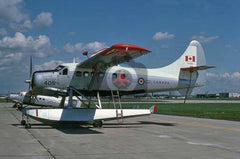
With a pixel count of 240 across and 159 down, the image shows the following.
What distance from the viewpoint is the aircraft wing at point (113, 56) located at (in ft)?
34.2

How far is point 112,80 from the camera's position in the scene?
14.1m

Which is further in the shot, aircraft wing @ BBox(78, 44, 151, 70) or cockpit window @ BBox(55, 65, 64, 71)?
cockpit window @ BBox(55, 65, 64, 71)

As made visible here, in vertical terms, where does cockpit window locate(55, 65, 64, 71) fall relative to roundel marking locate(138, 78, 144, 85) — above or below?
above

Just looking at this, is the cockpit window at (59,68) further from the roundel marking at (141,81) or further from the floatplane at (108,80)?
the roundel marking at (141,81)

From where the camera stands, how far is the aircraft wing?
10.4m

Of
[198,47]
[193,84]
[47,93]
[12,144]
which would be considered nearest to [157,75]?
[193,84]

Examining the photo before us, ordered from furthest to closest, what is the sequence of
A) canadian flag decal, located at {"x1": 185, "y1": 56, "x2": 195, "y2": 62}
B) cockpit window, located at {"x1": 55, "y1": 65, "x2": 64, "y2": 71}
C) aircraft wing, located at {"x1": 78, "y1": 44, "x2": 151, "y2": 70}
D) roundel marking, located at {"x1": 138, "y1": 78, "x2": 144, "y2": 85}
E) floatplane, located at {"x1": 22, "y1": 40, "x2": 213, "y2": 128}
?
canadian flag decal, located at {"x1": 185, "y1": 56, "x2": 195, "y2": 62} → roundel marking, located at {"x1": 138, "y1": 78, "x2": 144, "y2": 85} → cockpit window, located at {"x1": 55, "y1": 65, "x2": 64, "y2": 71} → floatplane, located at {"x1": 22, "y1": 40, "x2": 213, "y2": 128} → aircraft wing, located at {"x1": 78, "y1": 44, "x2": 151, "y2": 70}

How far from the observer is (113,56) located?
1177 cm

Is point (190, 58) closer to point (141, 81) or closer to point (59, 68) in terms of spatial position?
point (141, 81)

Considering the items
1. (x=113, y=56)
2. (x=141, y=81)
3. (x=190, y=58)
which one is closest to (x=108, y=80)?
(x=141, y=81)

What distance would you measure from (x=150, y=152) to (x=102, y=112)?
19.7ft

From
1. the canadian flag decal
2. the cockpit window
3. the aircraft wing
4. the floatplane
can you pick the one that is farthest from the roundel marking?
the cockpit window

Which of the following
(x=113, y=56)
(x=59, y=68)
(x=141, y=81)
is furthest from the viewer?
(x=141, y=81)

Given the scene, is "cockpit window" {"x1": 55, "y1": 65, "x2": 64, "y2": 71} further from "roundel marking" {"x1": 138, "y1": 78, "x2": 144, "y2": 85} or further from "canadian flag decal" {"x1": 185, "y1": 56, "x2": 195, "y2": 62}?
"canadian flag decal" {"x1": 185, "y1": 56, "x2": 195, "y2": 62}
